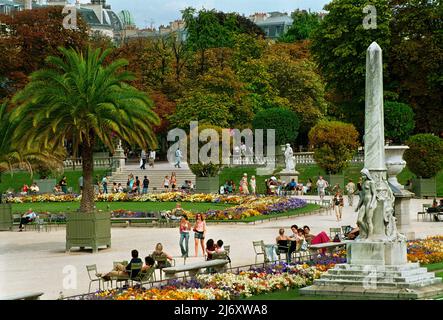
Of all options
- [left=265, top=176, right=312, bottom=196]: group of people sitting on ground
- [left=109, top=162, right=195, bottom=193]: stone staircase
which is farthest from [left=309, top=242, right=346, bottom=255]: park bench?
[left=109, top=162, right=195, bottom=193]: stone staircase

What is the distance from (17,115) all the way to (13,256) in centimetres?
499

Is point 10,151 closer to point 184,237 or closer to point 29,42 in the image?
point 184,237

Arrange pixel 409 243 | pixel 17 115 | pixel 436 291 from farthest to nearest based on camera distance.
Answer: pixel 17 115 < pixel 409 243 < pixel 436 291

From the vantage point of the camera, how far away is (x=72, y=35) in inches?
3327

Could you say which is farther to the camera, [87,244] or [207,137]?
[207,137]

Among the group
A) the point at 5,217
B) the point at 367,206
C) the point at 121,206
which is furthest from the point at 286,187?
the point at 367,206

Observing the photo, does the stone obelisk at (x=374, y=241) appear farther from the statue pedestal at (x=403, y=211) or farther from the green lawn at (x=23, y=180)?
the green lawn at (x=23, y=180)

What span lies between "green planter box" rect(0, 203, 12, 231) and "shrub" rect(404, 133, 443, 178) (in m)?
24.2

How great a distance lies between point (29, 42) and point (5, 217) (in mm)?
39630

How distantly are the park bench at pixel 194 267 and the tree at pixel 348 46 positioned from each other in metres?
47.5

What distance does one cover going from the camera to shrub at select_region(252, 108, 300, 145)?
3216 inches

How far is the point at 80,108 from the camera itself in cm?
3712
